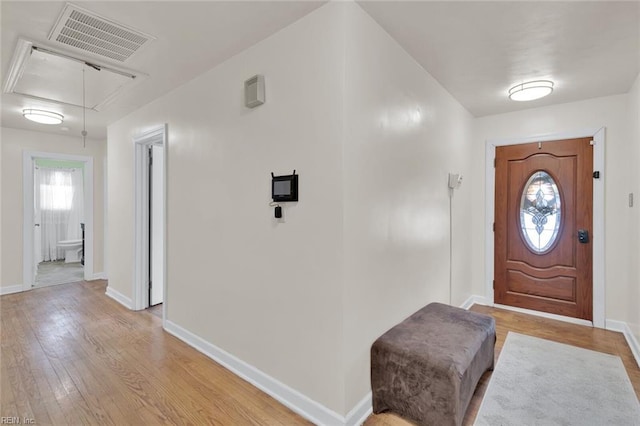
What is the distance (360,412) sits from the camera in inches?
72.2

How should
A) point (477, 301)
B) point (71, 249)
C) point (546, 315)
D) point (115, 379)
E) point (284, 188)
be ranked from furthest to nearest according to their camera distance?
1. point (71, 249)
2. point (477, 301)
3. point (546, 315)
4. point (115, 379)
5. point (284, 188)

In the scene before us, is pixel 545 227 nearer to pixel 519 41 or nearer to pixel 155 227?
pixel 519 41

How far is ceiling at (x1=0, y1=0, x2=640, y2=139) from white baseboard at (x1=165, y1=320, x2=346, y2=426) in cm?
241

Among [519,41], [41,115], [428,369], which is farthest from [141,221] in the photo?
[519,41]

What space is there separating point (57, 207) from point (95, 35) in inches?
280

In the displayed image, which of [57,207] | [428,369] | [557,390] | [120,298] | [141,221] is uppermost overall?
[57,207]

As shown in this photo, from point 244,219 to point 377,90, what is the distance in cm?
133

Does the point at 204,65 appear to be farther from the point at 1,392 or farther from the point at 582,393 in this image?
the point at 582,393

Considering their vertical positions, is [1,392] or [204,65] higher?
[204,65]

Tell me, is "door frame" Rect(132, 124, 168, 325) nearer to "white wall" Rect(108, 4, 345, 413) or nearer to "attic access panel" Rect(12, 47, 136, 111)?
"attic access panel" Rect(12, 47, 136, 111)

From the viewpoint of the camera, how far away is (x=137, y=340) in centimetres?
293

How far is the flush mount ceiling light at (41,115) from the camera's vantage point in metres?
3.66

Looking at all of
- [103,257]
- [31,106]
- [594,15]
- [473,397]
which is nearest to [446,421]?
[473,397]

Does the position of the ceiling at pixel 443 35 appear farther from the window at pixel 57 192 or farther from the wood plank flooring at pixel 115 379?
the window at pixel 57 192
